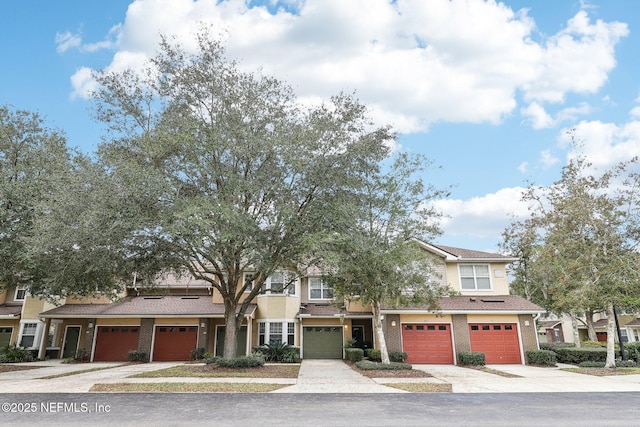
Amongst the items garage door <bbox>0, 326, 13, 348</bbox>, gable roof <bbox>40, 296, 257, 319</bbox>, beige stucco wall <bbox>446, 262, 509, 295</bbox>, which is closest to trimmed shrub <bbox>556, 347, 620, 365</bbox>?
beige stucco wall <bbox>446, 262, 509, 295</bbox>

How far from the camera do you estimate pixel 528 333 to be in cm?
2136

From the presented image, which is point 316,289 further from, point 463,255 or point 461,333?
point 463,255

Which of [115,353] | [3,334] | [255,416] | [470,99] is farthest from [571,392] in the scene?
[3,334]

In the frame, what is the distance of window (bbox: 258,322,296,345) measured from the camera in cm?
2314

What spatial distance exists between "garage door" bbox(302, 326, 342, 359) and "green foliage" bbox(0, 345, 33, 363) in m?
15.8

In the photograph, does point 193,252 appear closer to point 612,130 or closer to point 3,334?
point 3,334

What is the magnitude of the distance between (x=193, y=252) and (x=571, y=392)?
14.0 m

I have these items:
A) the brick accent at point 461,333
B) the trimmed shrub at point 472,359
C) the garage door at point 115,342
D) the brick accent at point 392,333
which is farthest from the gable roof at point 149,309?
the trimmed shrub at point 472,359

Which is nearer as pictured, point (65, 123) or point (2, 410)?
point (2, 410)

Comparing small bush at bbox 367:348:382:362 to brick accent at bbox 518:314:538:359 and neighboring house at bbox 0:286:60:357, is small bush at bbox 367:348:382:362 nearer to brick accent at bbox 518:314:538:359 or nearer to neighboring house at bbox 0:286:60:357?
brick accent at bbox 518:314:538:359

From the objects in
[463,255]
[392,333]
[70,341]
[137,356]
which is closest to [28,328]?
[70,341]

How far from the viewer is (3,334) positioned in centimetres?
2491

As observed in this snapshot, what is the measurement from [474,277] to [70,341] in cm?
2523

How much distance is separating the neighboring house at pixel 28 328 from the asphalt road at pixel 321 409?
15962mm
